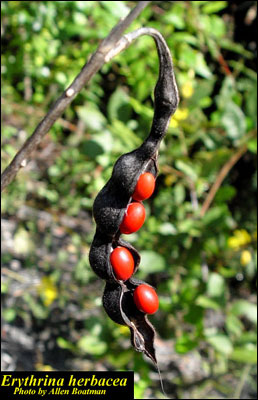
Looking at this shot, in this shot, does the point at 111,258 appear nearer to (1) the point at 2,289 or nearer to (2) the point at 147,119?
(1) the point at 2,289

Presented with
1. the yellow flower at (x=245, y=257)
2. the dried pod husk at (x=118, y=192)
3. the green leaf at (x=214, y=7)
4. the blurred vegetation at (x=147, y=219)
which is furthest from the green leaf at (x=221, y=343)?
the green leaf at (x=214, y=7)

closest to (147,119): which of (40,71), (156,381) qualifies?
(40,71)

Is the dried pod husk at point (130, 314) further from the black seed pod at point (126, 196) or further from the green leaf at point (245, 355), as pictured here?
the green leaf at point (245, 355)

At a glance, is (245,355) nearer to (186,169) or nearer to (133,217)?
(186,169)
